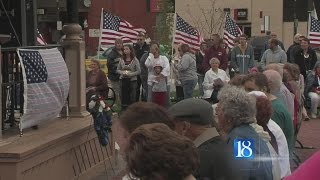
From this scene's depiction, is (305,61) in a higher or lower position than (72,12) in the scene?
lower

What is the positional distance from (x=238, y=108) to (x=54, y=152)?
3307 millimetres

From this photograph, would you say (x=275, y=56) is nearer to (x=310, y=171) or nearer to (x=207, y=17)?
(x=310, y=171)

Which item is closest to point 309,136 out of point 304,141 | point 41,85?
point 304,141

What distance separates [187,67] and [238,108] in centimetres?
1209

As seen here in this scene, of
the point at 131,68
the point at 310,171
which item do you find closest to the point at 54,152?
the point at 310,171

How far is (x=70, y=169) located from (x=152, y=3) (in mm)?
39257

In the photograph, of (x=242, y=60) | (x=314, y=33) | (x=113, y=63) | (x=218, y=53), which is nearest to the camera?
(x=113, y=63)

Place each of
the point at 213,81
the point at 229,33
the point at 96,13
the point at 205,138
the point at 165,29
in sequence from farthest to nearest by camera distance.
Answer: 1. the point at 96,13
2. the point at 165,29
3. the point at 229,33
4. the point at 213,81
5. the point at 205,138

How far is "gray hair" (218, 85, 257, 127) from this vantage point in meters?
4.45

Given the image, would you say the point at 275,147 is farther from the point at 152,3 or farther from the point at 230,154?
the point at 152,3

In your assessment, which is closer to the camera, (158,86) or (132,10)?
(158,86)

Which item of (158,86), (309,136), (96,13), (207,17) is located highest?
(96,13)

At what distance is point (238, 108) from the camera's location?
4.48m

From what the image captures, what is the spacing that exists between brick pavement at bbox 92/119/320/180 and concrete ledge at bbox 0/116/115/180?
208mm
